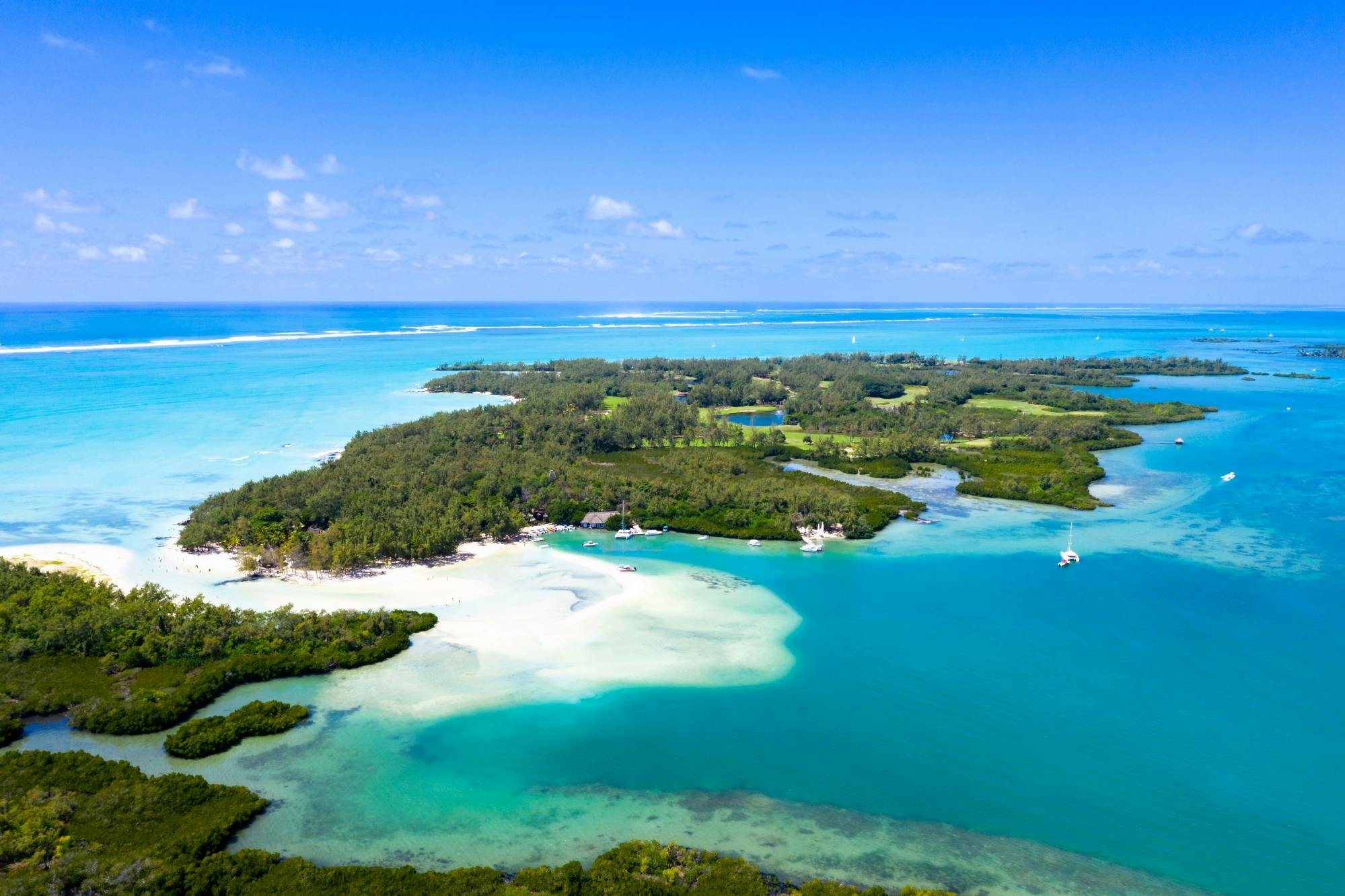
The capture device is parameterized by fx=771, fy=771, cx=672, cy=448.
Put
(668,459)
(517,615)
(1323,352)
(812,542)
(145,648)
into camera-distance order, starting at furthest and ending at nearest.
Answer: (1323,352) → (668,459) → (812,542) → (517,615) → (145,648)

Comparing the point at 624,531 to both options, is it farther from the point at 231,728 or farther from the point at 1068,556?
the point at 1068,556

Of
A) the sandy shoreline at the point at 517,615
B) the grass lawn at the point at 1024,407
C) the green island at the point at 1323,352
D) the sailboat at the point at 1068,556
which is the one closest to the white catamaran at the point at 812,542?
the sandy shoreline at the point at 517,615

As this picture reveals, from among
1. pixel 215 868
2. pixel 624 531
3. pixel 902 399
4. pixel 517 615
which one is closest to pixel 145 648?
pixel 215 868

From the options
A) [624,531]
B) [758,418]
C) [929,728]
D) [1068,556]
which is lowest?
[929,728]

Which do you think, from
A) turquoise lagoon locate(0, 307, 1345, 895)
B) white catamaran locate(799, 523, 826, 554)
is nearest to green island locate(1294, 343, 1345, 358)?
turquoise lagoon locate(0, 307, 1345, 895)

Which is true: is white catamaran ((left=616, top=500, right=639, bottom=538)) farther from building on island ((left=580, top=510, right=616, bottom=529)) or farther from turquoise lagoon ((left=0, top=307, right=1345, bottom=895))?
turquoise lagoon ((left=0, top=307, right=1345, bottom=895))

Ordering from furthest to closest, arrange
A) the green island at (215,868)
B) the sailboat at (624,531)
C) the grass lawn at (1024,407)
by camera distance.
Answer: the grass lawn at (1024,407)
the sailboat at (624,531)
the green island at (215,868)

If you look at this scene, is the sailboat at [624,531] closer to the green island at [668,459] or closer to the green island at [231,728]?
the green island at [668,459]
